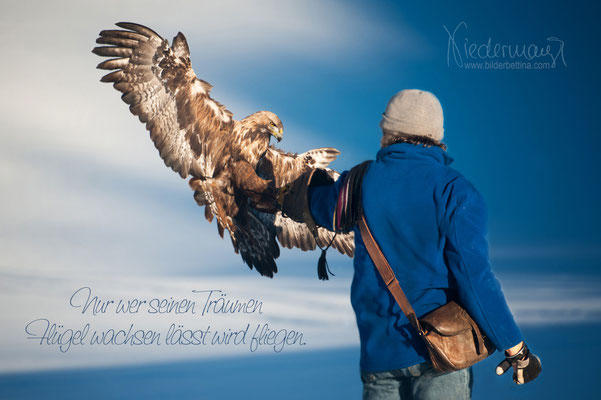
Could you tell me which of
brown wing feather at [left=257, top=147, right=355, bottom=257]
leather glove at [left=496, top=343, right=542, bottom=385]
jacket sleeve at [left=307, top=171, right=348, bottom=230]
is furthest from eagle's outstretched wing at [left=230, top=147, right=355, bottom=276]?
leather glove at [left=496, top=343, right=542, bottom=385]

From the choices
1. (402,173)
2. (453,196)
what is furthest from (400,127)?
(453,196)

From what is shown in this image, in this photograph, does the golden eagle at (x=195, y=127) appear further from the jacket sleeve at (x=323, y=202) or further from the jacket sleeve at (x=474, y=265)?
Result: the jacket sleeve at (x=474, y=265)

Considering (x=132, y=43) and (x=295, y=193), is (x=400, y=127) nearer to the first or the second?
(x=295, y=193)

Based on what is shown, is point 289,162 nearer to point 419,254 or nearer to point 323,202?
point 323,202

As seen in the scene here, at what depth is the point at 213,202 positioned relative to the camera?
8.05 feet

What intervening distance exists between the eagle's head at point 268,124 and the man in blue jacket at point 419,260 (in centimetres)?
80

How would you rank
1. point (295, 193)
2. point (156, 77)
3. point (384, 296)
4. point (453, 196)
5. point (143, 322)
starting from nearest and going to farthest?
point (453, 196) → point (384, 296) → point (295, 193) → point (156, 77) → point (143, 322)

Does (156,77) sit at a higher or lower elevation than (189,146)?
higher

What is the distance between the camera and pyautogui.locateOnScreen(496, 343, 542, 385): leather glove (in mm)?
1612

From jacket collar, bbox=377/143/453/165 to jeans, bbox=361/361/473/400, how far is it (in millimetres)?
533

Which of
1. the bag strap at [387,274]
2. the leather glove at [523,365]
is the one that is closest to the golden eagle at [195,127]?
the bag strap at [387,274]

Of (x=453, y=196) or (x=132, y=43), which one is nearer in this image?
(x=453, y=196)

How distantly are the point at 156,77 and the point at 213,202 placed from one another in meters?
0.52

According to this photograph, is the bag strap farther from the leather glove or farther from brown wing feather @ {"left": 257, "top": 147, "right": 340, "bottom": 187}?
brown wing feather @ {"left": 257, "top": 147, "right": 340, "bottom": 187}
